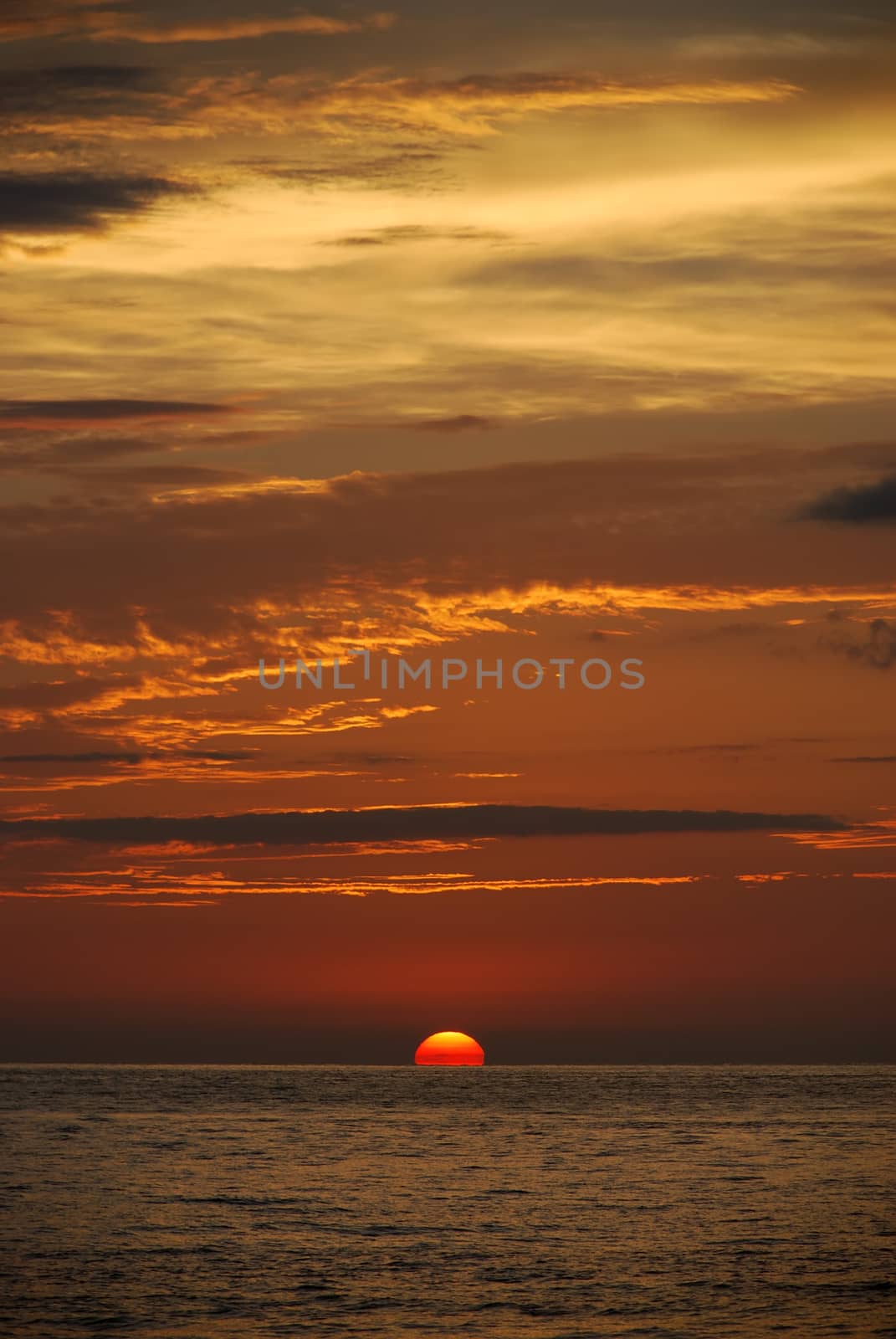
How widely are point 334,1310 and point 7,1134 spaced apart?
98.0m

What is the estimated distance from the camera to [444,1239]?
235 ft

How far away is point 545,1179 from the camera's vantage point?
10125 centimetres

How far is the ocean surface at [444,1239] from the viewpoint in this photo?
52094 mm

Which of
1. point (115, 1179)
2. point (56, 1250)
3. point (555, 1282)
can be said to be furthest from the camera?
point (115, 1179)

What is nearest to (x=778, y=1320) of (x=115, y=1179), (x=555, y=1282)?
(x=555, y=1282)

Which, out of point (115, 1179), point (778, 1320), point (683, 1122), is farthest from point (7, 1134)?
point (778, 1320)

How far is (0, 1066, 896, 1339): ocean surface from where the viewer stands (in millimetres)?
52094

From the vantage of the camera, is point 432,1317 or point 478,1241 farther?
point 478,1241

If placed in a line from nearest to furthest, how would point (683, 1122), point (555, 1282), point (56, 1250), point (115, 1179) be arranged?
point (555, 1282)
point (56, 1250)
point (115, 1179)
point (683, 1122)

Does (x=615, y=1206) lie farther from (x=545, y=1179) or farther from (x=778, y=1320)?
(x=778, y=1320)

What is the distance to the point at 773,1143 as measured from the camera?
139 metres

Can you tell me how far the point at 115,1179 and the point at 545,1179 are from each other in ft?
85.7

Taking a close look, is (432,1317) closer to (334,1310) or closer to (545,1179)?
(334,1310)

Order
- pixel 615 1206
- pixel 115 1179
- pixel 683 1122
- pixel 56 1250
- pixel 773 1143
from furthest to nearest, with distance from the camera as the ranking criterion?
pixel 683 1122 → pixel 773 1143 → pixel 115 1179 → pixel 615 1206 → pixel 56 1250
